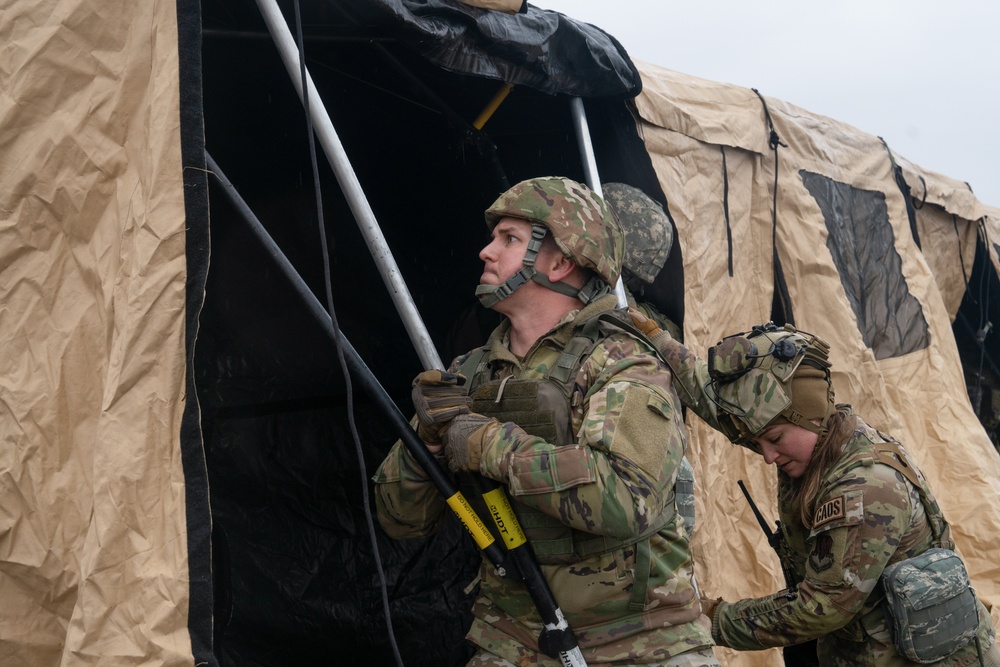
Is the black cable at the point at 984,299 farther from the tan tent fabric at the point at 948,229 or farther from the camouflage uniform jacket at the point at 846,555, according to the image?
the camouflage uniform jacket at the point at 846,555

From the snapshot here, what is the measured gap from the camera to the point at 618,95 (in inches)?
133

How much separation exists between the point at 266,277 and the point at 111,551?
1981mm

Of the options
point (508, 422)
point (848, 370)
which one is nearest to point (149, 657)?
point (508, 422)

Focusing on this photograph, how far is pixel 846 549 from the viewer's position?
238cm

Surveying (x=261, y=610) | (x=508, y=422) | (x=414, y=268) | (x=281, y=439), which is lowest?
(x=261, y=610)

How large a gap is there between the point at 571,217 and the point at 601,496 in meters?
0.74

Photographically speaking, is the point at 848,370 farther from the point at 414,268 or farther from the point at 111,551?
the point at 111,551

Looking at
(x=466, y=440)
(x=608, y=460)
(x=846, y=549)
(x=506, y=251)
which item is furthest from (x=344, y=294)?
(x=846, y=549)

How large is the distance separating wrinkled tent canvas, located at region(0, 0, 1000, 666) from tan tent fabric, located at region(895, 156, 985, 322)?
46cm

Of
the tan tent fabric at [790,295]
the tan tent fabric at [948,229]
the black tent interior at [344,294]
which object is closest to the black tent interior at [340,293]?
the black tent interior at [344,294]

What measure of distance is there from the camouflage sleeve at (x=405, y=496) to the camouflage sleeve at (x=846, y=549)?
1013 millimetres

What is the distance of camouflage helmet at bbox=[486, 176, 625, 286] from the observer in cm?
223

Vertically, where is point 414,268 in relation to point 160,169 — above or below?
below

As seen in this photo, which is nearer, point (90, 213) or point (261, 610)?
point (90, 213)
